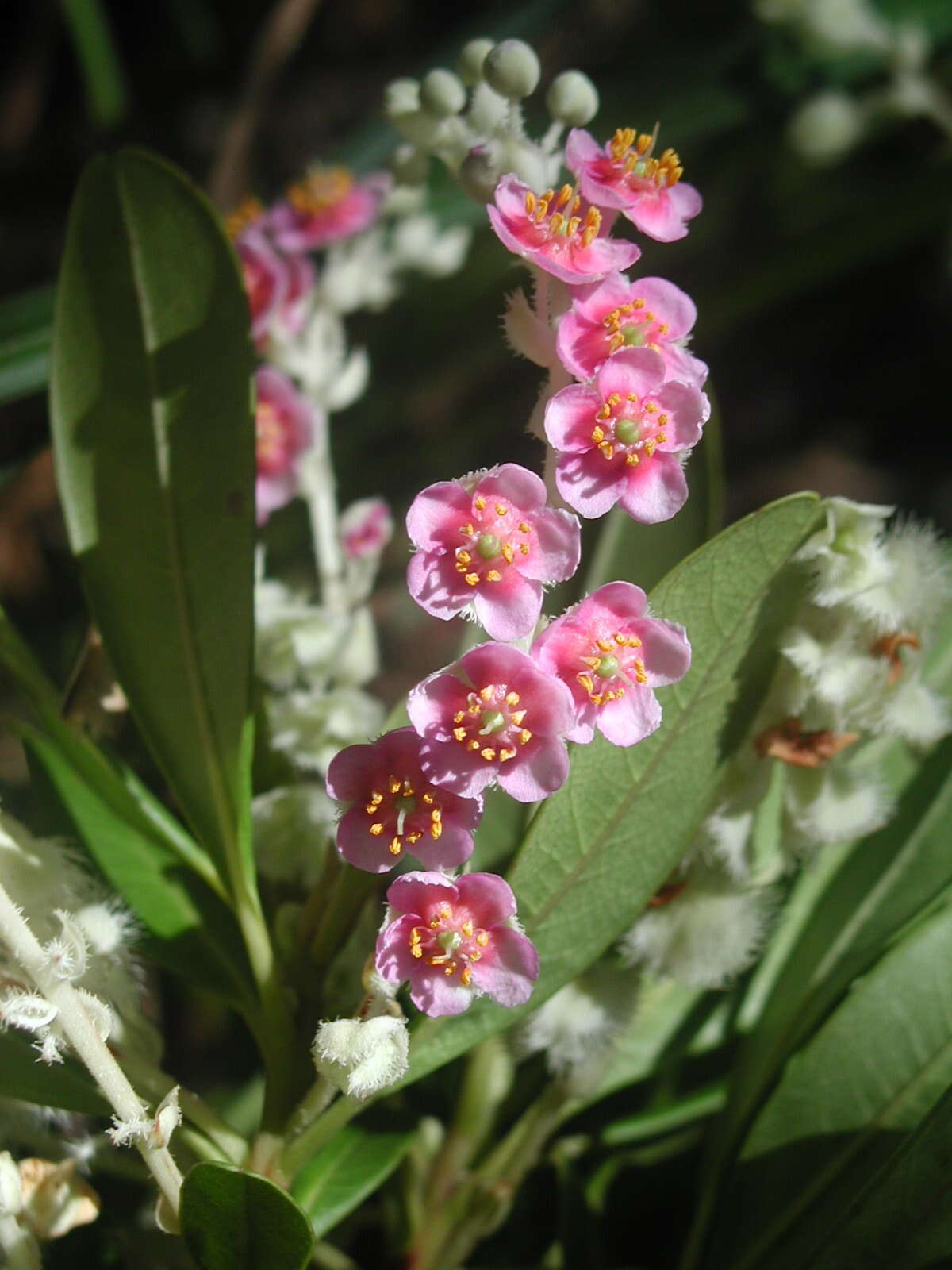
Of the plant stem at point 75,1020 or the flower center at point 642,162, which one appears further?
the flower center at point 642,162

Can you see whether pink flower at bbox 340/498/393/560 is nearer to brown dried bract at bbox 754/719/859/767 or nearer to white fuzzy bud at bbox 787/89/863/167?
brown dried bract at bbox 754/719/859/767

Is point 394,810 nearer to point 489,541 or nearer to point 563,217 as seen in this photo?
point 489,541

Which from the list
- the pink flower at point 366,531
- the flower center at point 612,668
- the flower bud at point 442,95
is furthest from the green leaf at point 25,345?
the flower center at point 612,668

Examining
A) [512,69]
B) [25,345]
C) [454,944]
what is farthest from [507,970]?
[25,345]

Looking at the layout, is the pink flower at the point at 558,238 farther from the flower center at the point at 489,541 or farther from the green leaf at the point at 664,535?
the green leaf at the point at 664,535

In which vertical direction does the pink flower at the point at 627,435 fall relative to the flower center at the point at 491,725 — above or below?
above

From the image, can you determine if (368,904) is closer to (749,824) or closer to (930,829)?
(749,824)
